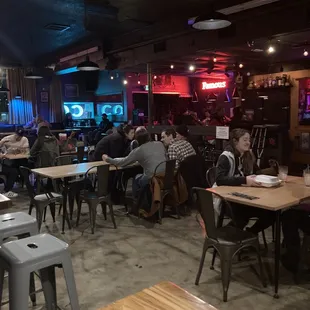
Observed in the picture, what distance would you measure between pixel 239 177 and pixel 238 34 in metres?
3.09

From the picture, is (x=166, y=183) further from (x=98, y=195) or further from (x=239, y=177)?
(x=239, y=177)

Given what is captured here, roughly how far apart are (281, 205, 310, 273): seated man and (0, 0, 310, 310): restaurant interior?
12 millimetres

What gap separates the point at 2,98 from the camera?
12.9 meters

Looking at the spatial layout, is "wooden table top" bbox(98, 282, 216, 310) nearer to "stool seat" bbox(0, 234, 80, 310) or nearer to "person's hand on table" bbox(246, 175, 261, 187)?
"stool seat" bbox(0, 234, 80, 310)

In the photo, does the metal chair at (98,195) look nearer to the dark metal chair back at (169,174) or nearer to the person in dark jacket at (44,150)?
the dark metal chair back at (169,174)

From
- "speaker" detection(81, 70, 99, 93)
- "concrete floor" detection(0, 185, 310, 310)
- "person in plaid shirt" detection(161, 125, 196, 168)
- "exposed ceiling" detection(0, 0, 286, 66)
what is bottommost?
"concrete floor" detection(0, 185, 310, 310)

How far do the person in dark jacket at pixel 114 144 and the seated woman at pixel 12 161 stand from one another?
196 centimetres

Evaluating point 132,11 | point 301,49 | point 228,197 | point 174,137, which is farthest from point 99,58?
point 228,197

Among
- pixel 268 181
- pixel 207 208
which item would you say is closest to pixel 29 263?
pixel 207 208

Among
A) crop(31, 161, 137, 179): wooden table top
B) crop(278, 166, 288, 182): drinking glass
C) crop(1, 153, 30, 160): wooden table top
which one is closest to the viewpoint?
crop(278, 166, 288, 182): drinking glass

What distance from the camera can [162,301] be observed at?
1.44 metres

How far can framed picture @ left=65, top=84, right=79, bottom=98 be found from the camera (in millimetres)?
14508

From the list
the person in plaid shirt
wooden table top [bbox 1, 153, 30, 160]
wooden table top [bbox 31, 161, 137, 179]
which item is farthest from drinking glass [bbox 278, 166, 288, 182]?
wooden table top [bbox 1, 153, 30, 160]

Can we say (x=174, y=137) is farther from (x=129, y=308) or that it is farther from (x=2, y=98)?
(x=2, y=98)
